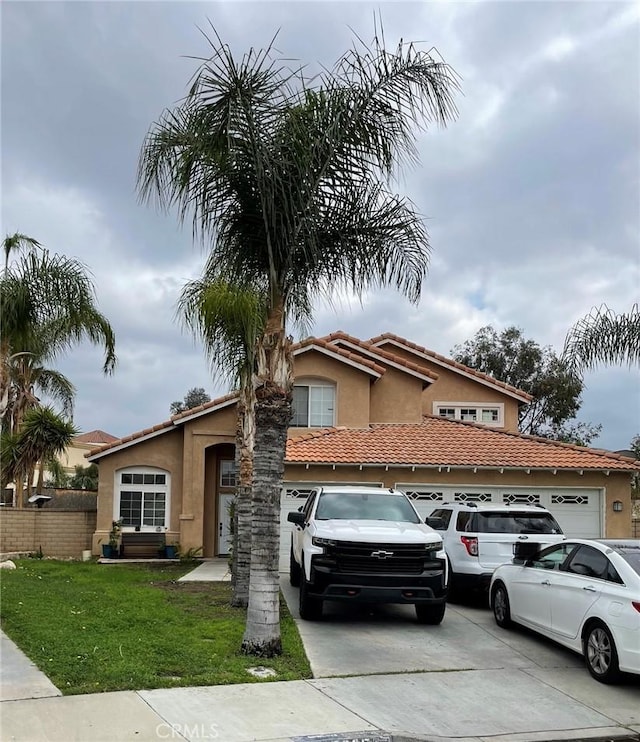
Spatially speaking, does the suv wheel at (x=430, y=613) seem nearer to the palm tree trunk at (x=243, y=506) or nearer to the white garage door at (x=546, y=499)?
the palm tree trunk at (x=243, y=506)

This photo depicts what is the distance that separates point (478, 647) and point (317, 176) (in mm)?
6219

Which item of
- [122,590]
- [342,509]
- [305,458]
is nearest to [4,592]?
[122,590]

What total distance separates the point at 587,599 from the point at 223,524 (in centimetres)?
1633

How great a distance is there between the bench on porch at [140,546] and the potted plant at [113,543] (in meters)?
0.19

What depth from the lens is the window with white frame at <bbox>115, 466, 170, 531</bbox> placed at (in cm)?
2266

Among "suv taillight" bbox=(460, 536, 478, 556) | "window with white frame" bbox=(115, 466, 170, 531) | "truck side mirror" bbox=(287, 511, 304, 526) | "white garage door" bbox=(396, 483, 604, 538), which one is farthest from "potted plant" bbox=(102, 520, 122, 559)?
"suv taillight" bbox=(460, 536, 478, 556)

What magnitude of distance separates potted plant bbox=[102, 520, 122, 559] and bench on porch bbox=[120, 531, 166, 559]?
0.62 feet

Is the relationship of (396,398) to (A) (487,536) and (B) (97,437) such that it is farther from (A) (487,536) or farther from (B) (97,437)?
(B) (97,437)

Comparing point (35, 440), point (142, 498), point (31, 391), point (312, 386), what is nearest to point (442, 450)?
point (312, 386)

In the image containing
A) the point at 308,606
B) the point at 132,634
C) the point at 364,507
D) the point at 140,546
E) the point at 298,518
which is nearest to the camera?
the point at 132,634

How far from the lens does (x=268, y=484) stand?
360 inches

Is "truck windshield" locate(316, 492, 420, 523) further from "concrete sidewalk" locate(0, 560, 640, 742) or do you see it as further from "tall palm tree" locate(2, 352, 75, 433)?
"tall palm tree" locate(2, 352, 75, 433)

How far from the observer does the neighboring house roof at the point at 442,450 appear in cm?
1852

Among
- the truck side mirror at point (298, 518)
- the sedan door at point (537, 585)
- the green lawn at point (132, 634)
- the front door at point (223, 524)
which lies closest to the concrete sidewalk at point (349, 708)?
the green lawn at point (132, 634)
